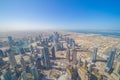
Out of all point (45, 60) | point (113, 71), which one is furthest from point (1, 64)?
point (113, 71)

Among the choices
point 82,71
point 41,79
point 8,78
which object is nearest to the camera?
point 82,71

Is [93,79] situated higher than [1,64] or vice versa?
[93,79]

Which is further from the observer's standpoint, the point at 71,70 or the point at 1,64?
the point at 1,64

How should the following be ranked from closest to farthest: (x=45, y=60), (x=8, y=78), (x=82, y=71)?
1. (x=82, y=71)
2. (x=8, y=78)
3. (x=45, y=60)

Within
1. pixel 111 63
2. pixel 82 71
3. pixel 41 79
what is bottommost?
pixel 41 79

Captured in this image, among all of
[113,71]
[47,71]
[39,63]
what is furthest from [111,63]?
[39,63]

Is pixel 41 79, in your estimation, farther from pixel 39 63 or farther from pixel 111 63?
pixel 111 63

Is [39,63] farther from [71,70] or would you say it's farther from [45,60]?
[71,70]

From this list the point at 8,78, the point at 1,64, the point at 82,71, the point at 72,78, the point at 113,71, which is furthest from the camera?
the point at 1,64

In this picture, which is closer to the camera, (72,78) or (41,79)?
(72,78)
